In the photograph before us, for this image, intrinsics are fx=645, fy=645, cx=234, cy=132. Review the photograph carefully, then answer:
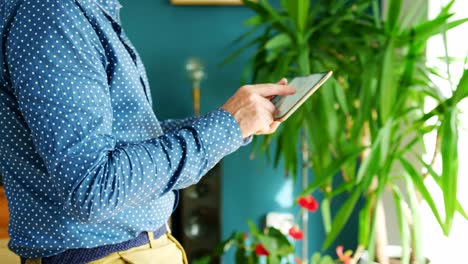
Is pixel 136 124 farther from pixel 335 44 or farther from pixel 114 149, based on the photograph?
pixel 335 44

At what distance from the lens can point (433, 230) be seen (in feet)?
9.17

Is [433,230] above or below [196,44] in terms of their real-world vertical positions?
below

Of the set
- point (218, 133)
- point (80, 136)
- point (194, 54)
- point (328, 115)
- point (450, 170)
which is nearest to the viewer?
point (80, 136)

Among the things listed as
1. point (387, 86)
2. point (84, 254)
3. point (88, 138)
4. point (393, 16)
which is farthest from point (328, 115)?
point (88, 138)

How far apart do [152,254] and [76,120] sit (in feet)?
1.24

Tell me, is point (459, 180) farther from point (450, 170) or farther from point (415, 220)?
point (450, 170)

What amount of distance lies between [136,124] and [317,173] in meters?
1.52

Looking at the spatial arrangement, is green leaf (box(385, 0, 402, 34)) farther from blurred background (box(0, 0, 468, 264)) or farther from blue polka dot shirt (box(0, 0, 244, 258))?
blue polka dot shirt (box(0, 0, 244, 258))

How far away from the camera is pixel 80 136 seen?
3.24ft

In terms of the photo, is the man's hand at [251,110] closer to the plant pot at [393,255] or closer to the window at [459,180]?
the window at [459,180]

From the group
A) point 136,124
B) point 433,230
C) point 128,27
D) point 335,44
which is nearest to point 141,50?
point 128,27

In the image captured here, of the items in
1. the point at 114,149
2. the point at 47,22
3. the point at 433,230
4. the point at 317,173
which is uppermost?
the point at 47,22

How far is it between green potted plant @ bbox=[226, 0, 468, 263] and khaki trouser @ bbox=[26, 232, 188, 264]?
967 millimetres

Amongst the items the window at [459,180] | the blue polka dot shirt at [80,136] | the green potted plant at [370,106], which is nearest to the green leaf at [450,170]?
the green potted plant at [370,106]
